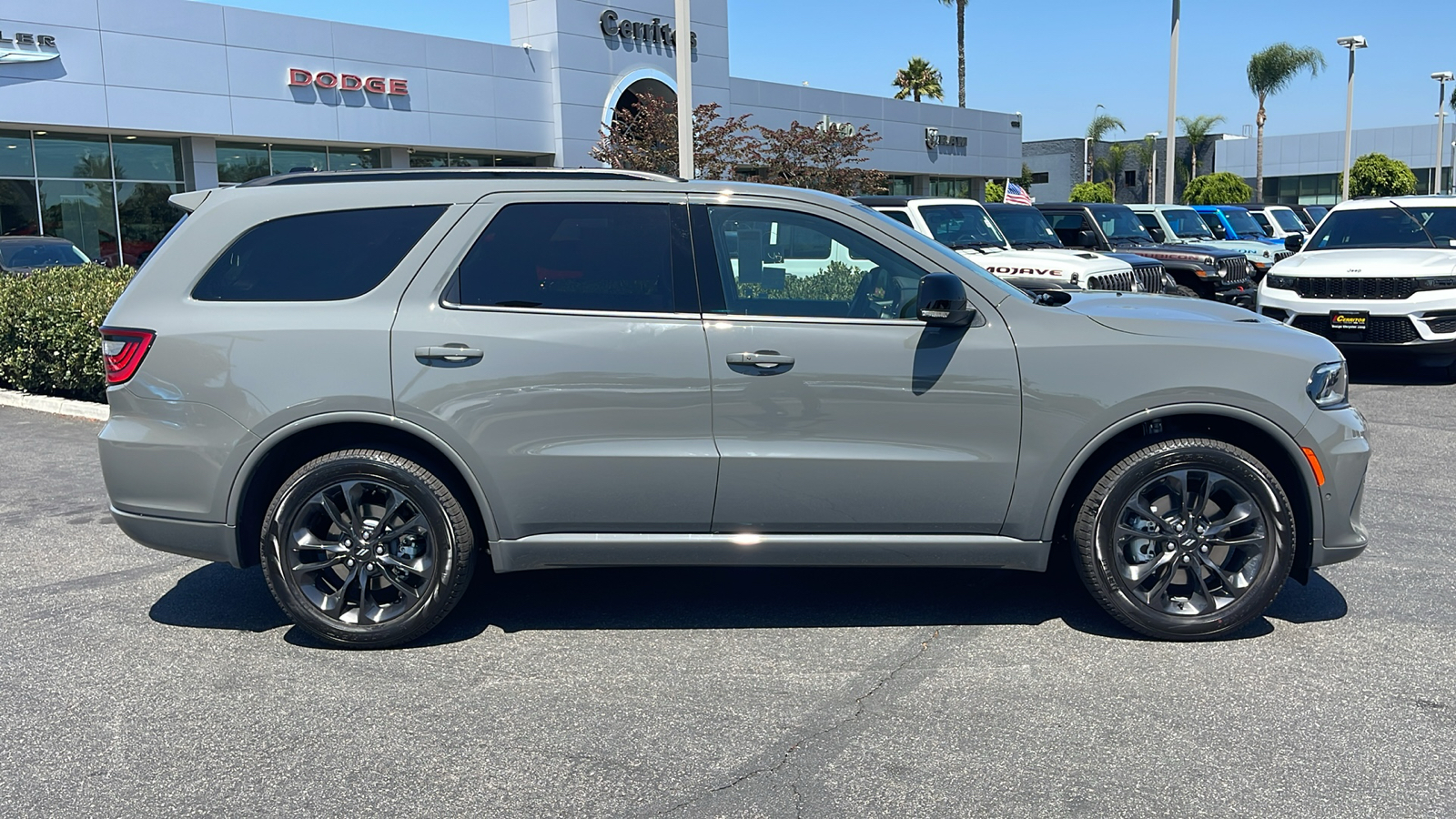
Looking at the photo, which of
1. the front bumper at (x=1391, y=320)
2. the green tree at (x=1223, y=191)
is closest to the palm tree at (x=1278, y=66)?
the green tree at (x=1223, y=191)

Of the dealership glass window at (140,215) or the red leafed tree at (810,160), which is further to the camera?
the dealership glass window at (140,215)

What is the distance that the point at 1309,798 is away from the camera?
3490 mm

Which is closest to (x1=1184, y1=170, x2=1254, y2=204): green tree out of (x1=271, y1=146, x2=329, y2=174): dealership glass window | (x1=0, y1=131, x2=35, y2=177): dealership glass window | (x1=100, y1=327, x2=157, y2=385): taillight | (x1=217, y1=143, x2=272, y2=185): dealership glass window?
(x1=271, y1=146, x2=329, y2=174): dealership glass window

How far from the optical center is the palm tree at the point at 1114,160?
7494 cm

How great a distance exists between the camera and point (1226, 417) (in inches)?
185

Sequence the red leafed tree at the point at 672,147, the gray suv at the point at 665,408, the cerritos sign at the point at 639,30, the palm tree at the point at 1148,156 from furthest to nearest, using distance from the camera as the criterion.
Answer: the palm tree at the point at 1148,156
the cerritos sign at the point at 639,30
the red leafed tree at the point at 672,147
the gray suv at the point at 665,408

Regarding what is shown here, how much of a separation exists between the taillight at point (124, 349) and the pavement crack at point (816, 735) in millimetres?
2859

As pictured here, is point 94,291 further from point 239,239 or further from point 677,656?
point 677,656

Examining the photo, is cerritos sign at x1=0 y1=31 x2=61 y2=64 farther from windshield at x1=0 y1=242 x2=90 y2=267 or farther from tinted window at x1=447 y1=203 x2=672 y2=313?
tinted window at x1=447 y1=203 x2=672 y2=313

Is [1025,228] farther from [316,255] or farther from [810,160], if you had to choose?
[316,255]

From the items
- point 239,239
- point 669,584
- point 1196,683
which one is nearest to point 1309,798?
point 1196,683

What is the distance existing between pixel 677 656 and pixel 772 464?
849 mm

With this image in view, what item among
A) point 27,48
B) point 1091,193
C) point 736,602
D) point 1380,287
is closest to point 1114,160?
point 1091,193

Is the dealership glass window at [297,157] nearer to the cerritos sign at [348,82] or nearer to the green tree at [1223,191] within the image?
the cerritos sign at [348,82]
